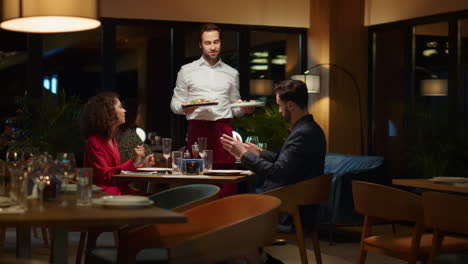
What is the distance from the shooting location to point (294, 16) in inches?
409

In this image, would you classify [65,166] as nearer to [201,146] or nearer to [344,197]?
[201,146]

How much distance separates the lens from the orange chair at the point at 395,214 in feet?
13.7

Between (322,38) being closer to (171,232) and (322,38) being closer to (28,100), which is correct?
(28,100)

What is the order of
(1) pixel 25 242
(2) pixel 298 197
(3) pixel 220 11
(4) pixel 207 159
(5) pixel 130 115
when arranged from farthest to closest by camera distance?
(3) pixel 220 11 < (5) pixel 130 115 < (4) pixel 207 159 < (2) pixel 298 197 < (1) pixel 25 242

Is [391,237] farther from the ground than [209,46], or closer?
closer

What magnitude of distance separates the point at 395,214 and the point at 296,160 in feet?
2.96

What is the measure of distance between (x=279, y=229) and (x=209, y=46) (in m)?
2.01

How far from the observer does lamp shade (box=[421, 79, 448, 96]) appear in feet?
28.8

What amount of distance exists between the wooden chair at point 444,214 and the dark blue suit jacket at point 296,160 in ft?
3.89

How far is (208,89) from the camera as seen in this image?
21.3 ft

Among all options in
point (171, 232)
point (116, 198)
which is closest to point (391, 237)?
point (171, 232)

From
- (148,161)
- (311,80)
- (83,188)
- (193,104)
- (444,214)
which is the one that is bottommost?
(444,214)

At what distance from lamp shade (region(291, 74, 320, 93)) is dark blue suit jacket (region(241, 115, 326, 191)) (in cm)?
475

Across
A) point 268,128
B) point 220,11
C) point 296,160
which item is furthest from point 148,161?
point 220,11
